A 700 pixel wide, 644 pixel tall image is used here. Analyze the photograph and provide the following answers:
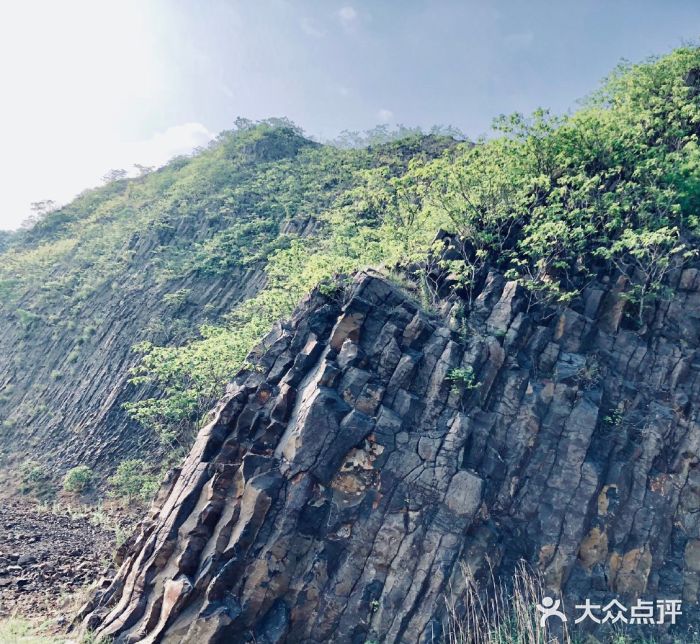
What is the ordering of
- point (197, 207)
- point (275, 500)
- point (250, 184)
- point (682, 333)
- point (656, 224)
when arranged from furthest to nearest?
1. point (250, 184)
2. point (197, 207)
3. point (656, 224)
4. point (682, 333)
5. point (275, 500)

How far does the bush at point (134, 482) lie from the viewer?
19906mm

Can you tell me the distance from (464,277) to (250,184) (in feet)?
103

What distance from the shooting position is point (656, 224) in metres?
15.7

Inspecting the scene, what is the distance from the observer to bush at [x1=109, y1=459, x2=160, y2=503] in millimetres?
19906

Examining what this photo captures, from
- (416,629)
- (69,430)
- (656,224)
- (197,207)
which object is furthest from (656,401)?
(197,207)

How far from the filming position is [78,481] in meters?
21.6

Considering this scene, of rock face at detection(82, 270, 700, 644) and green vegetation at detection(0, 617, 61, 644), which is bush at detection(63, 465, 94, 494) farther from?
rock face at detection(82, 270, 700, 644)

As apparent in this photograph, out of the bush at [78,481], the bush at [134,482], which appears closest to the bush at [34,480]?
the bush at [78,481]

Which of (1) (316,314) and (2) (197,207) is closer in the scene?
(1) (316,314)

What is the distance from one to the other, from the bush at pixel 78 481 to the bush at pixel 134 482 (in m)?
1.18

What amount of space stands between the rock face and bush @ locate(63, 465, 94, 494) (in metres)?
9.95

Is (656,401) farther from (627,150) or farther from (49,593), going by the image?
(49,593)

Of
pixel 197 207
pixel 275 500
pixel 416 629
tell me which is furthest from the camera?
pixel 197 207

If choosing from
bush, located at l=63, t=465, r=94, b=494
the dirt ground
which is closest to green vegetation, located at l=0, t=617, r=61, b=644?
the dirt ground
